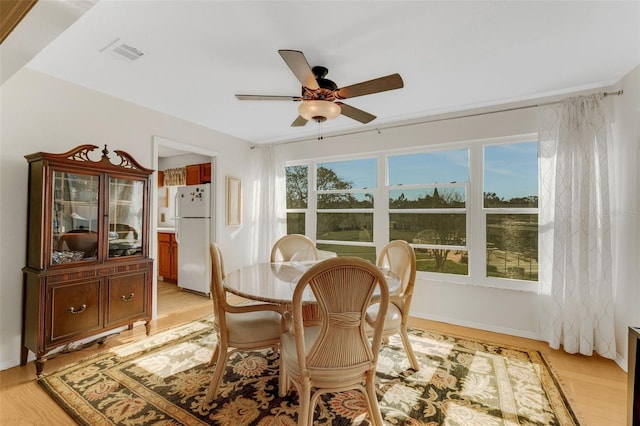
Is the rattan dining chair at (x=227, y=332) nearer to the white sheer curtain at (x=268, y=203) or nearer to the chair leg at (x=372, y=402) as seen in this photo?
the chair leg at (x=372, y=402)

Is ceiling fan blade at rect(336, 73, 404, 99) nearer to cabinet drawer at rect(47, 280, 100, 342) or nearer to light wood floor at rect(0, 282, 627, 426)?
light wood floor at rect(0, 282, 627, 426)

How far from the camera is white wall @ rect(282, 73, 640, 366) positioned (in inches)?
94.2

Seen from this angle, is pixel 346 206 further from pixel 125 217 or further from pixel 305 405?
pixel 305 405

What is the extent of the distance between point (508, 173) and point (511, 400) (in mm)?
2288

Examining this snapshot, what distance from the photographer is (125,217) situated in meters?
2.90

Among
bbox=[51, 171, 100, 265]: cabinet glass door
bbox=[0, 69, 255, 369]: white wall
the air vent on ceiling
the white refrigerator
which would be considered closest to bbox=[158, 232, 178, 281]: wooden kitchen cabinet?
the white refrigerator

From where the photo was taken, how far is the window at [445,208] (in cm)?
313

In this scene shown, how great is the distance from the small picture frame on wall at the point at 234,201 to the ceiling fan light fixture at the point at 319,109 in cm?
251

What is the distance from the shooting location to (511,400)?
6.35ft

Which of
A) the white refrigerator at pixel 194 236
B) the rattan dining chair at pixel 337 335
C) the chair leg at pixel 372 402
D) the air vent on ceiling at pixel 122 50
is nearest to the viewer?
the rattan dining chair at pixel 337 335

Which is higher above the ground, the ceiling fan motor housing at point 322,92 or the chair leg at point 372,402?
the ceiling fan motor housing at point 322,92

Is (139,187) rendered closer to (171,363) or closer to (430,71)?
(171,363)

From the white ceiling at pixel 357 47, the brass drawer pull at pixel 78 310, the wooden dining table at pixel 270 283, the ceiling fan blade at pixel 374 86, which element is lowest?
the brass drawer pull at pixel 78 310

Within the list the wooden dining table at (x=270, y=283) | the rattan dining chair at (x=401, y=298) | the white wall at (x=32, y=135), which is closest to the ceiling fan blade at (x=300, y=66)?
the wooden dining table at (x=270, y=283)
